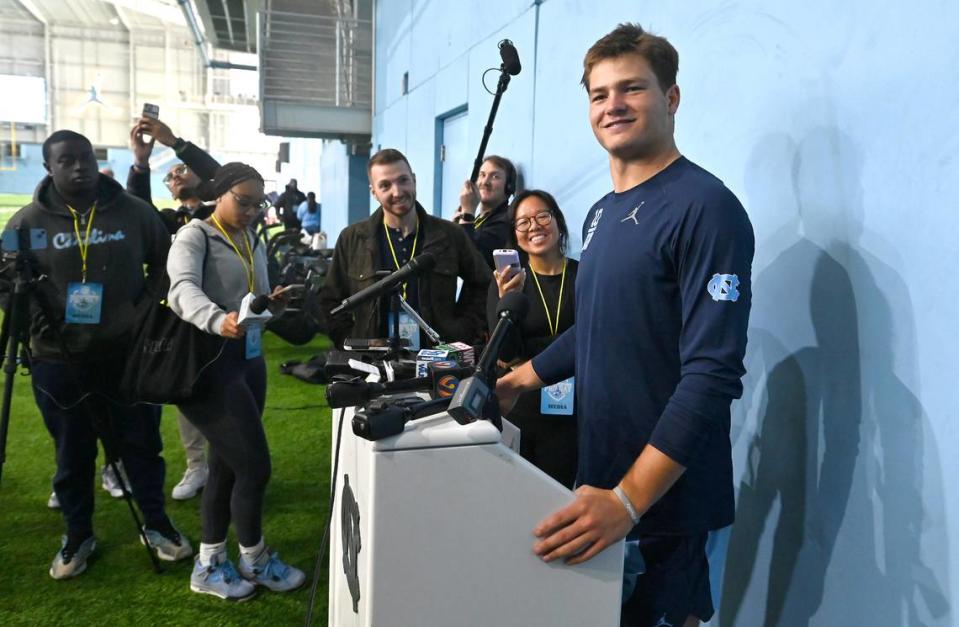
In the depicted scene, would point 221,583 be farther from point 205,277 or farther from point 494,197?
point 494,197

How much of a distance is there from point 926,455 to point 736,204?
0.58 m

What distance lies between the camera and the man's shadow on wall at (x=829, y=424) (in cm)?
128

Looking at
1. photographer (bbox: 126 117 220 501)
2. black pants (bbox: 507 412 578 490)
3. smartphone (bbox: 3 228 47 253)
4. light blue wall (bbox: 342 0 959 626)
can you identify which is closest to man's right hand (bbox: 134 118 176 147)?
photographer (bbox: 126 117 220 501)

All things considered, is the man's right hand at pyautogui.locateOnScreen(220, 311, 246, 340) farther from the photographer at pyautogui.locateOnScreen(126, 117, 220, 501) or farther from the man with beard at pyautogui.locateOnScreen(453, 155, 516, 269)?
the man with beard at pyautogui.locateOnScreen(453, 155, 516, 269)

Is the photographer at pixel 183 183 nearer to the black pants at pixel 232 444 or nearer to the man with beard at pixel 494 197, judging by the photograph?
the black pants at pixel 232 444

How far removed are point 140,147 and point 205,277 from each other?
4.28 ft

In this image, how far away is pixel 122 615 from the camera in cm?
239

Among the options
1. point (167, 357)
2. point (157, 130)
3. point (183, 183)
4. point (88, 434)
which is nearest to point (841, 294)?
point (167, 357)

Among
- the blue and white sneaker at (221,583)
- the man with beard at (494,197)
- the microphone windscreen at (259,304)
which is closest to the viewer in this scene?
the microphone windscreen at (259,304)

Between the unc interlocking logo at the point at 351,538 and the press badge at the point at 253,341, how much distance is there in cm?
116

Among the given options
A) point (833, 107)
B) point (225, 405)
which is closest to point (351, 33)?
point (225, 405)

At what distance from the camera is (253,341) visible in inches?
96.3

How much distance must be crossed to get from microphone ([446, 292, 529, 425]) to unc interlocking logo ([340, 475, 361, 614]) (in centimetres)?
27

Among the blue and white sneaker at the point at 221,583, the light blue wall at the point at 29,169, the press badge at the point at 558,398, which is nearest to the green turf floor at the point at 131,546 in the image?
the blue and white sneaker at the point at 221,583
